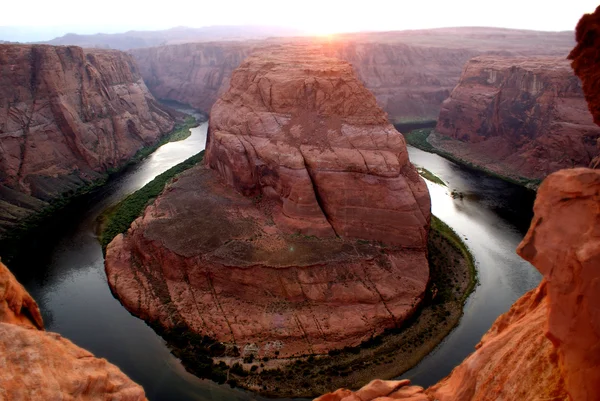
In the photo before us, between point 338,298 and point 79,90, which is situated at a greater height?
point 79,90

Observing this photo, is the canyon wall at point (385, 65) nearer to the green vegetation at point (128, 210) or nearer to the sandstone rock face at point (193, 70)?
the sandstone rock face at point (193, 70)

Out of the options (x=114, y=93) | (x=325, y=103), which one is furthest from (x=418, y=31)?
(x=325, y=103)

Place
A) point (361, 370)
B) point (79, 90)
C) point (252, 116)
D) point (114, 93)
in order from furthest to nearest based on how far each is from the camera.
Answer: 1. point (114, 93)
2. point (79, 90)
3. point (252, 116)
4. point (361, 370)

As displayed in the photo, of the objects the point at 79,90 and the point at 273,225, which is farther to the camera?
the point at 79,90

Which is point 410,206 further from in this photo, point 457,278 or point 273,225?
point 273,225

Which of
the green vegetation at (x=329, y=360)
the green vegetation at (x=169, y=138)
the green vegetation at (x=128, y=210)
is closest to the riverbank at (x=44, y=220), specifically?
the green vegetation at (x=169, y=138)

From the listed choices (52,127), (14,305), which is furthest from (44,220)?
(14,305)
